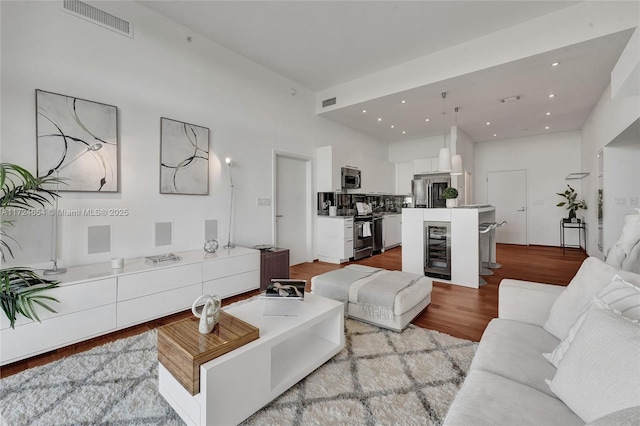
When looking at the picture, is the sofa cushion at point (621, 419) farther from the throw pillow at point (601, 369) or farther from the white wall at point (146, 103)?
the white wall at point (146, 103)

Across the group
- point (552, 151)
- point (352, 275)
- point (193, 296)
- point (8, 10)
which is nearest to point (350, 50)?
point (352, 275)

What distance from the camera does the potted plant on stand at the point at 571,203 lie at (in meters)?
6.31

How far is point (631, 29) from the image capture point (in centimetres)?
267

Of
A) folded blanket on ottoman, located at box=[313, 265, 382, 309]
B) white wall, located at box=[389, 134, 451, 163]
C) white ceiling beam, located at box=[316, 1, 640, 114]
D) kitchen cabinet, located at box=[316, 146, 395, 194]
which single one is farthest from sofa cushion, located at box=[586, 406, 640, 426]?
white wall, located at box=[389, 134, 451, 163]

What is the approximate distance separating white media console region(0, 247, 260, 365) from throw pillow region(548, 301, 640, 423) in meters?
2.85

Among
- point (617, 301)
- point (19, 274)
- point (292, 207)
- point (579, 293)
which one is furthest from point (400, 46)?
Answer: point (19, 274)

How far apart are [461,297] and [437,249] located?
88cm

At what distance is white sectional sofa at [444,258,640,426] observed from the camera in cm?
82

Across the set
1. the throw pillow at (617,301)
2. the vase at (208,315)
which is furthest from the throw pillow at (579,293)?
the vase at (208,315)

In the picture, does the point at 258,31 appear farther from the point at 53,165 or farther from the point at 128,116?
the point at 53,165

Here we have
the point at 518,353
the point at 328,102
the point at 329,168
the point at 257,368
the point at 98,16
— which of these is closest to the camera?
the point at 518,353

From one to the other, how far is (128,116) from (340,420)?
11.0 ft

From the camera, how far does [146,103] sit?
3.09m

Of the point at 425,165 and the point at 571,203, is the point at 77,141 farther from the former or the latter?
the point at 571,203
